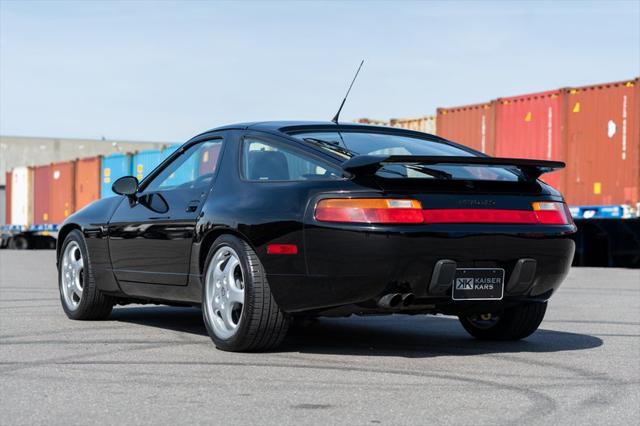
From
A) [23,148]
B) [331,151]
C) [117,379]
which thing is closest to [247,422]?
[117,379]

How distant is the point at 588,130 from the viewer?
74.5ft

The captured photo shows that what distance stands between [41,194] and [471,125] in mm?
23106

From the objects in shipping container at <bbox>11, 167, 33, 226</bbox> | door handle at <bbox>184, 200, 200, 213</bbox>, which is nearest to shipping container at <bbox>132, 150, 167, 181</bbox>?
shipping container at <bbox>11, 167, 33, 226</bbox>

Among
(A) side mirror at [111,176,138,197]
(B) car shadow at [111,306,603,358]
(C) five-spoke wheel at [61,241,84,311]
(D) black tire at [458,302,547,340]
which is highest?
(A) side mirror at [111,176,138,197]

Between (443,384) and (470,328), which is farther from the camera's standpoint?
(470,328)

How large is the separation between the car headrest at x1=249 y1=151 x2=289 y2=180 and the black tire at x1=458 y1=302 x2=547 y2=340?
4.92 ft

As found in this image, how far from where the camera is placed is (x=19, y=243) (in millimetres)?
44156

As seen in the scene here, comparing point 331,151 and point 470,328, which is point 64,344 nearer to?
point 331,151

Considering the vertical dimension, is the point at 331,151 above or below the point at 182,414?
above

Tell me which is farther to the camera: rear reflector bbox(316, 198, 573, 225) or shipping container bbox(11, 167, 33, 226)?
shipping container bbox(11, 167, 33, 226)

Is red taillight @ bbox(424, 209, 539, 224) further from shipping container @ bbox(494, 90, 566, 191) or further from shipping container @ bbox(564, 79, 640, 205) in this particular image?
shipping container @ bbox(494, 90, 566, 191)

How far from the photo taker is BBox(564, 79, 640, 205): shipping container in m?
21.7

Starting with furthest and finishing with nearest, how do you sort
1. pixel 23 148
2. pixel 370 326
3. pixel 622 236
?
pixel 23 148 < pixel 622 236 < pixel 370 326

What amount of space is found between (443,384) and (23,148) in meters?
66.5
